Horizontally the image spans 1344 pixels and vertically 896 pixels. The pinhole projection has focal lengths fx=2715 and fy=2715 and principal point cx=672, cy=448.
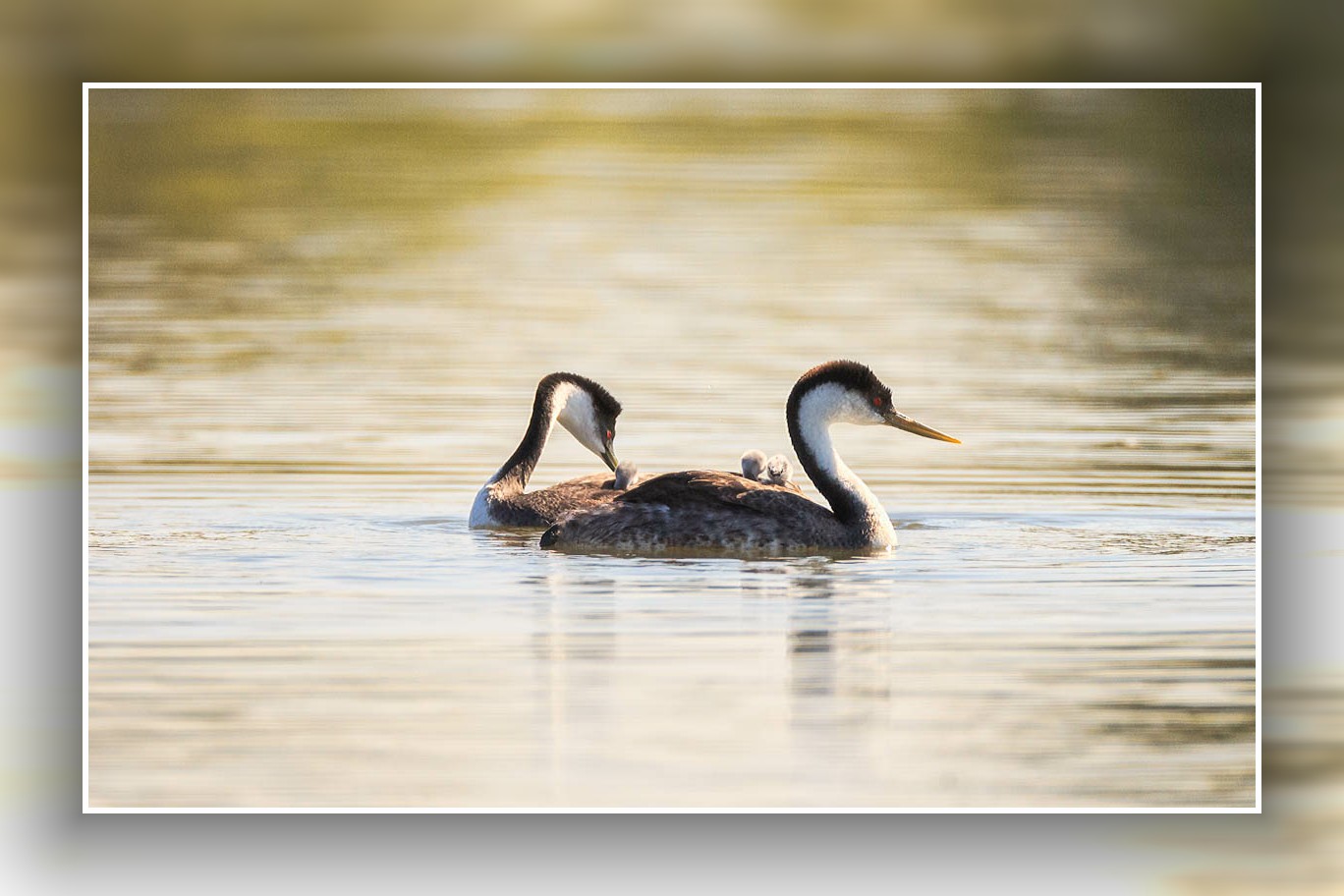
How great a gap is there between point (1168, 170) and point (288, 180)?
228 cm

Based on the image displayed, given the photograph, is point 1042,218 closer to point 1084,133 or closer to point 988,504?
point 1084,133

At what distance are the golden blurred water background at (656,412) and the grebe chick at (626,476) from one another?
301 millimetres

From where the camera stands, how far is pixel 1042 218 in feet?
23.2

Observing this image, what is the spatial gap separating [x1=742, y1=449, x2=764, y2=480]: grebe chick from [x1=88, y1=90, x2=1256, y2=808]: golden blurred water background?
0.89ft

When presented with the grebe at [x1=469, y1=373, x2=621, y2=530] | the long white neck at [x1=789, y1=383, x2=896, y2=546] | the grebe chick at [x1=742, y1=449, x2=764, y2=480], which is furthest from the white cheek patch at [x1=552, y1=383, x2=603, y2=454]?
the long white neck at [x1=789, y1=383, x2=896, y2=546]

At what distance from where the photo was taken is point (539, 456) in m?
7.77

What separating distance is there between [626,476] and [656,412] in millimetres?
356

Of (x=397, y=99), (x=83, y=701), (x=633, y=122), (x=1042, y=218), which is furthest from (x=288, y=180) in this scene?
(x=1042, y=218)
